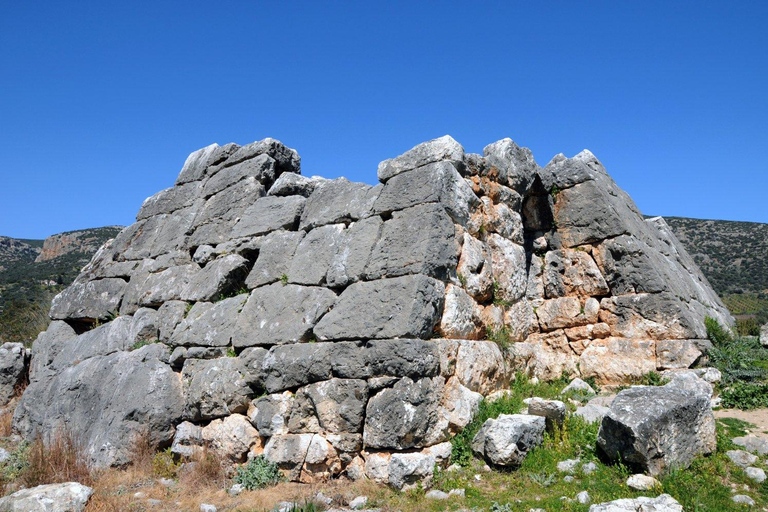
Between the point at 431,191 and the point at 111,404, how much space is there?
491cm

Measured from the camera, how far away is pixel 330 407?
560cm

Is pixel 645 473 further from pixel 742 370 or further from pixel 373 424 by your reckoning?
pixel 742 370

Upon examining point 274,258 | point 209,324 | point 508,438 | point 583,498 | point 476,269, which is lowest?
point 583,498

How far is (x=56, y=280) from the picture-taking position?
29.1 m

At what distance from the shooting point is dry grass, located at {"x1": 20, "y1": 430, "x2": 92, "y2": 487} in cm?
573

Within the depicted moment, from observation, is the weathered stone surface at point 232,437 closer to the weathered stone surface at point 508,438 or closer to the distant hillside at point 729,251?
the weathered stone surface at point 508,438

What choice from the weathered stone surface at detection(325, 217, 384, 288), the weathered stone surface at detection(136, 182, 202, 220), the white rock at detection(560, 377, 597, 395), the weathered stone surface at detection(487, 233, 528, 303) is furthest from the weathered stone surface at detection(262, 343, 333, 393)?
the weathered stone surface at detection(136, 182, 202, 220)

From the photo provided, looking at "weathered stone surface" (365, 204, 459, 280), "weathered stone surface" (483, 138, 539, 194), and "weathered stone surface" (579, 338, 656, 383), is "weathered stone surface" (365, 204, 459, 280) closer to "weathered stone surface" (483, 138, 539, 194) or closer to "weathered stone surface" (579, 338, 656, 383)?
"weathered stone surface" (483, 138, 539, 194)

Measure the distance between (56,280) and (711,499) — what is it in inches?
1250

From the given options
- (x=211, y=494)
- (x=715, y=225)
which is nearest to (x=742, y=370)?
(x=211, y=494)

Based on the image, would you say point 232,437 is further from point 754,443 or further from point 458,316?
point 754,443

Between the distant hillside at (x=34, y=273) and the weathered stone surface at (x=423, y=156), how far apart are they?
33.8 ft

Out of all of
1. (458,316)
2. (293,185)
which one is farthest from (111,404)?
(458,316)

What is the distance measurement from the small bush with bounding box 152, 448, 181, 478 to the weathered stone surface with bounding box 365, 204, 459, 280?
315 centimetres
